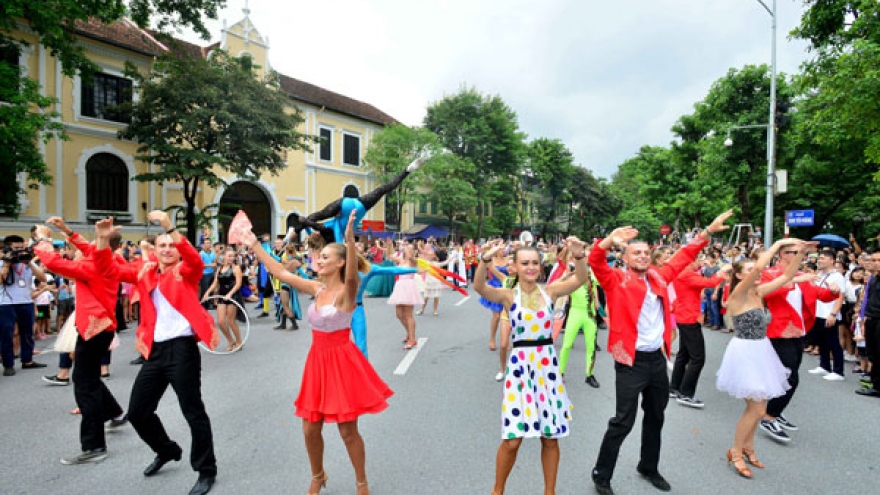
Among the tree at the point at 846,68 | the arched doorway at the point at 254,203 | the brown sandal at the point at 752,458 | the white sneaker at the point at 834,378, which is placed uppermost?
the tree at the point at 846,68

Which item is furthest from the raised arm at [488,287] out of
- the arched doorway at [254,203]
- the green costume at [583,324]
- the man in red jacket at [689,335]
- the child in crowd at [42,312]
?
the arched doorway at [254,203]

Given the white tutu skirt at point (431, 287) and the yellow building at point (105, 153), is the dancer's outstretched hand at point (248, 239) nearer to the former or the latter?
the white tutu skirt at point (431, 287)

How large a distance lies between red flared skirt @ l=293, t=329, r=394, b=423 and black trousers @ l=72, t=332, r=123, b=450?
7.05 feet

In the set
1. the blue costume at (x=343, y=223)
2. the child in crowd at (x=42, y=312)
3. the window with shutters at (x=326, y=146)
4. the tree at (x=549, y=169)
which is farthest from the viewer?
the tree at (x=549, y=169)

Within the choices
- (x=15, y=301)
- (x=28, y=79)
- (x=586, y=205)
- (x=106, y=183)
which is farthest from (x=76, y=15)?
(x=586, y=205)

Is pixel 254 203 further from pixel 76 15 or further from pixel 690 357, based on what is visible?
pixel 690 357

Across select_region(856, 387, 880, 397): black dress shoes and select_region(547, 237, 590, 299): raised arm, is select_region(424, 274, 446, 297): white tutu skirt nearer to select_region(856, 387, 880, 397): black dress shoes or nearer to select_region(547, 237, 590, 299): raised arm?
select_region(856, 387, 880, 397): black dress shoes

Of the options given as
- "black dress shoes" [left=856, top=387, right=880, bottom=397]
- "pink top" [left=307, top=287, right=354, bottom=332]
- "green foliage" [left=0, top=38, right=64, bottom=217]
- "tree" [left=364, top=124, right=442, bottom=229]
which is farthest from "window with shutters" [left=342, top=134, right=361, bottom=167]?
"pink top" [left=307, top=287, right=354, bottom=332]

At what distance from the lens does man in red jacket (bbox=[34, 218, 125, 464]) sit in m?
4.14

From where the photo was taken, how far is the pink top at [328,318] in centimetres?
339

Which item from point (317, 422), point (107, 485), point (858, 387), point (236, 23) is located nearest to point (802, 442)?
point (858, 387)

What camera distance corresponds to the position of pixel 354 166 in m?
38.1

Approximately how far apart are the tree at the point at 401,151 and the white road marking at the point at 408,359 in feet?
94.0

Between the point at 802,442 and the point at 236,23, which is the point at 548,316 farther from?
the point at 236,23
